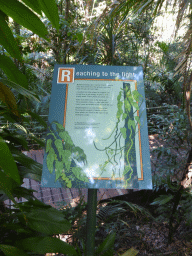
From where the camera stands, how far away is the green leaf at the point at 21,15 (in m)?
0.43

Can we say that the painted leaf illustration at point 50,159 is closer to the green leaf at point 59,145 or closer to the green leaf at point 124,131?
the green leaf at point 59,145

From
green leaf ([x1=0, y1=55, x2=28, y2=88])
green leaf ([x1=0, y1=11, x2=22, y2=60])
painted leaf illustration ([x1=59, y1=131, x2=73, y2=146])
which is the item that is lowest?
painted leaf illustration ([x1=59, y1=131, x2=73, y2=146])

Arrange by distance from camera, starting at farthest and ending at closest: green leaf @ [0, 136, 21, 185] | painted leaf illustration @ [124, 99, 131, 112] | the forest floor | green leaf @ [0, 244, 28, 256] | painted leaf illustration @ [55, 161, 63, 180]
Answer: the forest floor, painted leaf illustration @ [124, 99, 131, 112], painted leaf illustration @ [55, 161, 63, 180], green leaf @ [0, 244, 28, 256], green leaf @ [0, 136, 21, 185]

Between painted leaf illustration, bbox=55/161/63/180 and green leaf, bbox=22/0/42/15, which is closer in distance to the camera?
green leaf, bbox=22/0/42/15

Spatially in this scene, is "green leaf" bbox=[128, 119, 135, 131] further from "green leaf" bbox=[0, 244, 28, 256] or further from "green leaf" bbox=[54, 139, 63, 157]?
"green leaf" bbox=[0, 244, 28, 256]

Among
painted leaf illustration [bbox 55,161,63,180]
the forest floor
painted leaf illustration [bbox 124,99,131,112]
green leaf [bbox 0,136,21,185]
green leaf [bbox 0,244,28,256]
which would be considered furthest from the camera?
the forest floor

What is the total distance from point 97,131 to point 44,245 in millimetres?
379

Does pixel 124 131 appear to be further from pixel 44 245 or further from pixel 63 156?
pixel 44 245

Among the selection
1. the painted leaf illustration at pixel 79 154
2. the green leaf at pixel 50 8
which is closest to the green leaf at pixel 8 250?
the painted leaf illustration at pixel 79 154

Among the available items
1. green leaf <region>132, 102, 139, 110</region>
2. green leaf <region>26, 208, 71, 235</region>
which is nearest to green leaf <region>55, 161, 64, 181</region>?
green leaf <region>26, 208, 71, 235</region>

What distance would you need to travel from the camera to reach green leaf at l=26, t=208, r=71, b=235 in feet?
1.89

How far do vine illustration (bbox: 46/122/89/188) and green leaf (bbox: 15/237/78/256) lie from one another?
16 cm

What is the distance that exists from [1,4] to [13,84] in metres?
0.19

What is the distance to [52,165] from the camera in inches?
25.9
